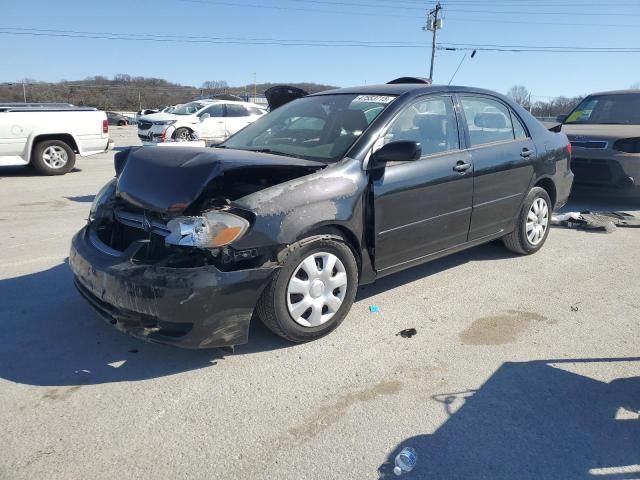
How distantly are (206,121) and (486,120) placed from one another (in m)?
12.8

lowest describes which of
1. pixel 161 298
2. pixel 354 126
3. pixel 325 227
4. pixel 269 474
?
pixel 269 474

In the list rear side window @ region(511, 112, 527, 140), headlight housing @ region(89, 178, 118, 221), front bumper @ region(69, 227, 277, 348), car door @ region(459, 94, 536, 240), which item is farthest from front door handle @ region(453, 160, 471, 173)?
headlight housing @ region(89, 178, 118, 221)

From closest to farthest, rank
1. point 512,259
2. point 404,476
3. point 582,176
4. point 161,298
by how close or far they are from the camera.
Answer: point 404,476 → point 161,298 → point 512,259 → point 582,176

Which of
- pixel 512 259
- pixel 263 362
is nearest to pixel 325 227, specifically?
pixel 263 362

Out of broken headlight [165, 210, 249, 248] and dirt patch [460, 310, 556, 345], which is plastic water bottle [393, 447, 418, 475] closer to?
dirt patch [460, 310, 556, 345]

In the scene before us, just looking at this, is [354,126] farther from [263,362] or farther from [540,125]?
[540,125]

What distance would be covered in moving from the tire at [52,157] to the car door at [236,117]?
19.5ft

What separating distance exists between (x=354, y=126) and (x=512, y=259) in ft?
8.02

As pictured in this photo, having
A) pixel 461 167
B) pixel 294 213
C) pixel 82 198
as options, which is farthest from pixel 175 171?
pixel 82 198

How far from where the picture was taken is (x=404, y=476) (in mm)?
2268

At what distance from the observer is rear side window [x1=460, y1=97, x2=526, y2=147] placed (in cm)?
457

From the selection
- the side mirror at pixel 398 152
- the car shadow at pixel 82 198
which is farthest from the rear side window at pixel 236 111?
the side mirror at pixel 398 152

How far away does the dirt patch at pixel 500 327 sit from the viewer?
357 cm

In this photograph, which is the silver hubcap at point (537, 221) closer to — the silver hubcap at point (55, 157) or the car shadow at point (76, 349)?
the car shadow at point (76, 349)
